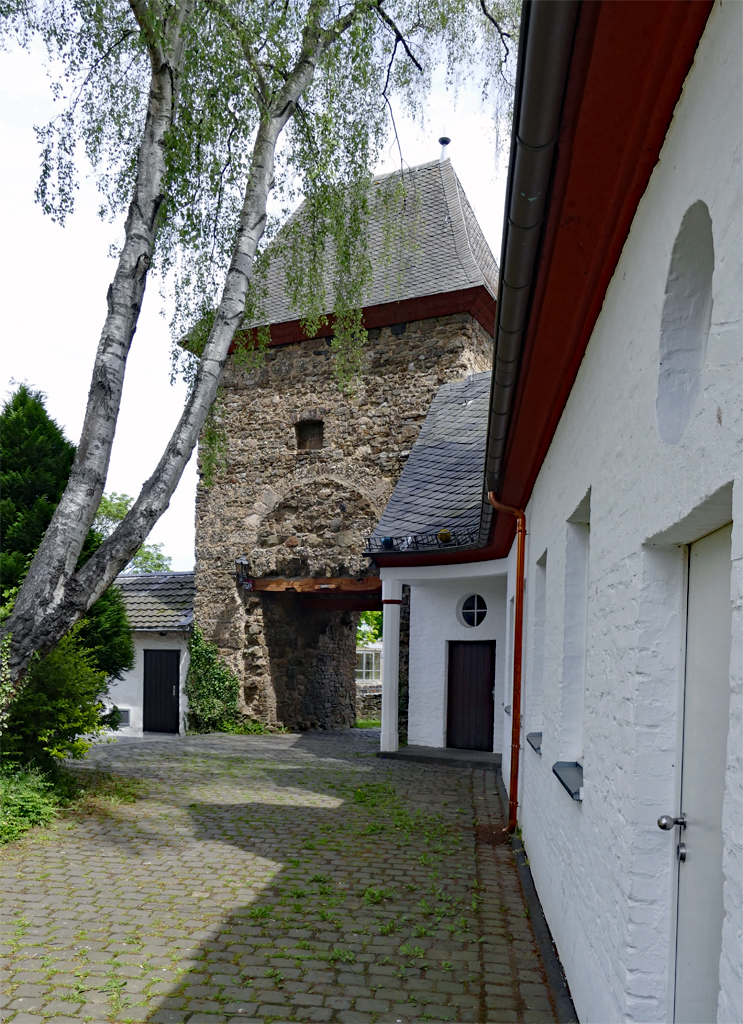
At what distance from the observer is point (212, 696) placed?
1470 centimetres

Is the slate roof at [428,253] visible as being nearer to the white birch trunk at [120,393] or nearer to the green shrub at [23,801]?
the white birch trunk at [120,393]

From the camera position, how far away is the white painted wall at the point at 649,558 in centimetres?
159

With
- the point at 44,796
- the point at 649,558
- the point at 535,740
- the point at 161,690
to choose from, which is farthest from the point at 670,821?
the point at 161,690

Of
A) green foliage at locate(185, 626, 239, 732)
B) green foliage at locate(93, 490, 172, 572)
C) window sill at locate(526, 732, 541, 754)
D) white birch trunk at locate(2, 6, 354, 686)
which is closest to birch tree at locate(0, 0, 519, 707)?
white birch trunk at locate(2, 6, 354, 686)

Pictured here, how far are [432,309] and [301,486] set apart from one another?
3670 mm

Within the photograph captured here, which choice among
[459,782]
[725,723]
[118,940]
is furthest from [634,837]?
[459,782]

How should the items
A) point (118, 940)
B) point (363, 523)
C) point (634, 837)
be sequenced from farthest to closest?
point (363, 523) < point (118, 940) < point (634, 837)

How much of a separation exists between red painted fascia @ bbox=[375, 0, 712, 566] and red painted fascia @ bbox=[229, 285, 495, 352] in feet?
31.4

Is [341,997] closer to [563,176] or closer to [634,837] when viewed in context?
[634,837]

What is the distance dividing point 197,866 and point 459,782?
4370 millimetres

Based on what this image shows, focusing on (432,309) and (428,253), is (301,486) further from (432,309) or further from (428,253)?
(428,253)

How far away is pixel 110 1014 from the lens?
3.31m

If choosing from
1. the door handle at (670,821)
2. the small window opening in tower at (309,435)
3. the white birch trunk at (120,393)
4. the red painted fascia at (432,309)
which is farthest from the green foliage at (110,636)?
the door handle at (670,821)

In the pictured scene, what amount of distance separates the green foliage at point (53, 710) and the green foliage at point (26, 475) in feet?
5.16
